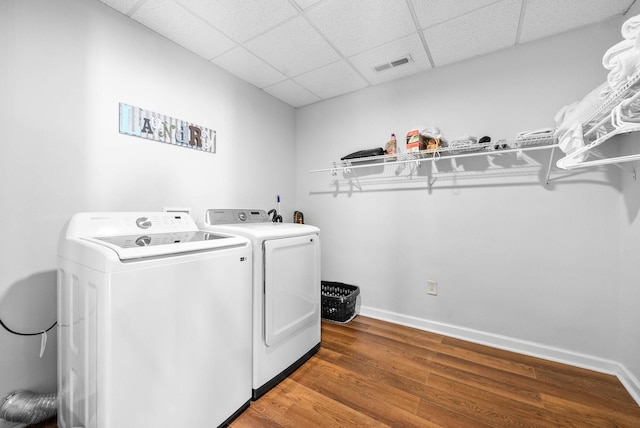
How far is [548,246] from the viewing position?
6.05ft

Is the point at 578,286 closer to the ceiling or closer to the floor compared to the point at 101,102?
closer to the floor

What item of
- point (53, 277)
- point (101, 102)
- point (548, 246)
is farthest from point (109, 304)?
point (548, 246)

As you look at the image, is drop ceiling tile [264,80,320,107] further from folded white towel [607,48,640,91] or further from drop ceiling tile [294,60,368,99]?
folded white towel [607,48,640,91]

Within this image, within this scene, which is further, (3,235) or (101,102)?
(101,102)

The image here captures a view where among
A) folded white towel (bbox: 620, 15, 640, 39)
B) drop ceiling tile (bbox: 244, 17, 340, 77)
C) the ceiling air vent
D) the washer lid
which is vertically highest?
the ceiling air vent

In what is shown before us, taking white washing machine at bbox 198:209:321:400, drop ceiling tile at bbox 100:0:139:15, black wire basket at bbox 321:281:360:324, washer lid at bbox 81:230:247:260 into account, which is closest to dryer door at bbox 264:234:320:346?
white washing machine at bbox 198:209:321:400

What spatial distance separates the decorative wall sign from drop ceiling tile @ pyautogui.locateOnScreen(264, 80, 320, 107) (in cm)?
88

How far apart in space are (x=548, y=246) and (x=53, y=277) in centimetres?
315

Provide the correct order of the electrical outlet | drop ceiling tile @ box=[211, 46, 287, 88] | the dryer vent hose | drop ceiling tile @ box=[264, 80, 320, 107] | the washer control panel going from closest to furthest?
1. the dryer vent hose
2. the washer control panel
3. drop ceiling tile @ box=[211, 46, 287, 88]
4. the electrical outlet
5. drop ceiling tile @ box=[264, 80, 320, 107]

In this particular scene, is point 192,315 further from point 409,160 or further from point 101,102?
point 409,160

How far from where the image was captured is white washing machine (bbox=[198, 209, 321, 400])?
1470 millimetres

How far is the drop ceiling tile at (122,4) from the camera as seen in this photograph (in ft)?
5.01

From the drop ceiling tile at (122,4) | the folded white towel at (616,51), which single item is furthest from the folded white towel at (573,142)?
the drop ceiling tile at (122,4)

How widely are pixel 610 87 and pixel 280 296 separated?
1.90 m
